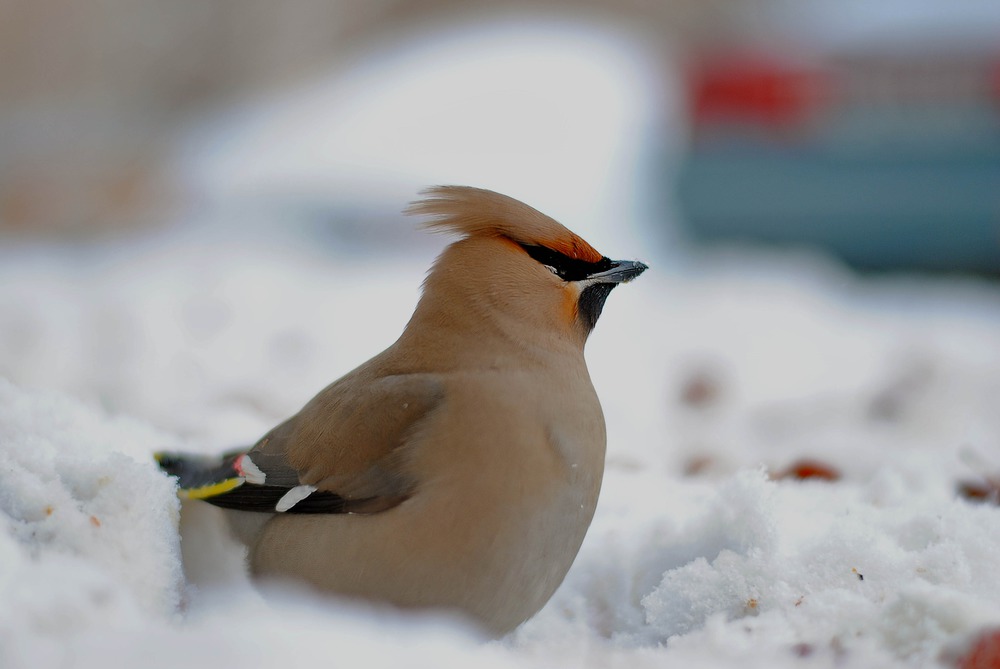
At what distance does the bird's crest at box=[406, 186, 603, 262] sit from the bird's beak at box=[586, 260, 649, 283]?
0.16 feet

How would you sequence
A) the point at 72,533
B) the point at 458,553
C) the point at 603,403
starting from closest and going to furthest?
the point at 72,533 < the point at 458,553 < the point at 603,403

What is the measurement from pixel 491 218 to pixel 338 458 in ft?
1.82

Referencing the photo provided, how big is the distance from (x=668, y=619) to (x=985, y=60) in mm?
5475

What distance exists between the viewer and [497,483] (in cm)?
198

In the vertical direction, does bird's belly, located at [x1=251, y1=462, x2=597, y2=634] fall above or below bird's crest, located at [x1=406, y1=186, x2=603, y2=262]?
below

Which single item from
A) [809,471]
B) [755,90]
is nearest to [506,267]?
[809,471]

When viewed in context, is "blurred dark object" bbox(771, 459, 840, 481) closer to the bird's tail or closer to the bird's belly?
the bird's belly

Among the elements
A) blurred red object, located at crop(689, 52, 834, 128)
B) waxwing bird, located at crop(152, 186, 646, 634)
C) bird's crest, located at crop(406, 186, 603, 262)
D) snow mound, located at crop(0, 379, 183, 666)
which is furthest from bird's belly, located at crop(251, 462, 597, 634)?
blurred red object, located at crop(689, 52, 834, 128)

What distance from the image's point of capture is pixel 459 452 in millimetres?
2020

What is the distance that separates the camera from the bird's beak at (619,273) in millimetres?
2383

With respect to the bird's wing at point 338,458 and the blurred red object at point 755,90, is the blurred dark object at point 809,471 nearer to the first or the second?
the bird's wing at point 338,458

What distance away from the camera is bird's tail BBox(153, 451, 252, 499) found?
2295 millimetres

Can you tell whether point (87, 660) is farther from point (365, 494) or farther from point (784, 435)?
point (784, 435)

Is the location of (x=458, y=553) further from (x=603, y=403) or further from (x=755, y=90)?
(x=755, y=90)
